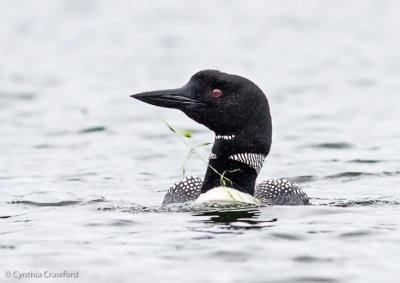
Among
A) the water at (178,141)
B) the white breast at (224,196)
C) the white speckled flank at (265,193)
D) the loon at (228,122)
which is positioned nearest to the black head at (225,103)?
the loon at (228,122)

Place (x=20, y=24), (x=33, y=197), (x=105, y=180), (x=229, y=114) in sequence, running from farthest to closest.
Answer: (x=20, y=24), (x=105, y=180), (x=33, y=197), (x=229, y=114)

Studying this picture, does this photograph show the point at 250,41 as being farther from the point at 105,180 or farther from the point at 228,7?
the point at 105,180

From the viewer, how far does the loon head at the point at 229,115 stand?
8828 mm

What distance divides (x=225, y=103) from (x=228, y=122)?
0.14 meters

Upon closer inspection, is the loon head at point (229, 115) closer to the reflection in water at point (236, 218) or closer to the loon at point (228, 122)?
the loon at point (228, 122)

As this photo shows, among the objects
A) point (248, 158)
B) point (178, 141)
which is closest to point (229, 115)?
point (248, 158)

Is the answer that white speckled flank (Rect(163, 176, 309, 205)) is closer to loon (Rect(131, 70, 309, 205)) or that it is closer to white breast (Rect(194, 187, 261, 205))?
white breast (Rect(194, 187, 261, 205))

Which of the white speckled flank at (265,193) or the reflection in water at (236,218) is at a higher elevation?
the white speckled flank at (265,193)

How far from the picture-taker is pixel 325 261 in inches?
279

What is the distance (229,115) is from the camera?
8867 millimetres

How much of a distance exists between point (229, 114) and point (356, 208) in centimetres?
115

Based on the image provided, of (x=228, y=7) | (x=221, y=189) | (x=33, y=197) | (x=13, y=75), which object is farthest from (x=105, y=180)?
(x=228, y=7)

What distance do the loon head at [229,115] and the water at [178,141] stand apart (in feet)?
1.20

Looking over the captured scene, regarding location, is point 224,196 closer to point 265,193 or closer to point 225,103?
point 265,193
